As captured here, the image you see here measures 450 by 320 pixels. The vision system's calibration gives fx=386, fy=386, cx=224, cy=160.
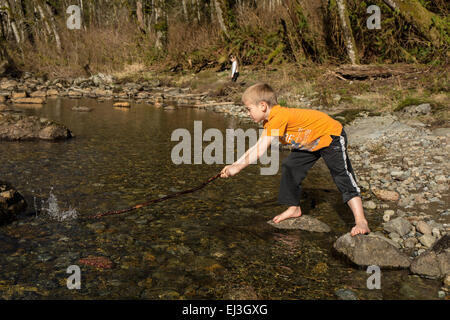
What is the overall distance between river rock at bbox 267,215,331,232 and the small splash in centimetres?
235

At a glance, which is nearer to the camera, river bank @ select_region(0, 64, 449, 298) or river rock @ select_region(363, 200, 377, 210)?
river bank @ select_region(0, 64, 449, 298)

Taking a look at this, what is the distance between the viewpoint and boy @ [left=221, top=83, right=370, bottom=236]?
380 centimetres

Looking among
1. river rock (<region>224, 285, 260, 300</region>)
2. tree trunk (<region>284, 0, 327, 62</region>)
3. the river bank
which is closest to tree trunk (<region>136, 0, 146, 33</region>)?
tree trunk (<region>284, 0, 327, 62</region>)

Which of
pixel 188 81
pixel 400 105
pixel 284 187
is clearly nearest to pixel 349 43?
pixel 400 105

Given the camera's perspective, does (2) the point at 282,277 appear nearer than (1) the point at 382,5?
Yes

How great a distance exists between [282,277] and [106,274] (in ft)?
4.95

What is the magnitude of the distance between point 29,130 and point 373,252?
7942mm

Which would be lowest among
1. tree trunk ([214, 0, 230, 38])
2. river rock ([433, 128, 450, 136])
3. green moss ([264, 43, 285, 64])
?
river rock ([433, 128, 450, 136])

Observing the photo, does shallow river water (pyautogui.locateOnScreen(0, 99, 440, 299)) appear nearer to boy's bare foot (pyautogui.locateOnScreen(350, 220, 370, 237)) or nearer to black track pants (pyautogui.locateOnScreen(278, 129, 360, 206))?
boy's bare foot (pyautogui.locateOnScreen(350, 220, 370, 237))

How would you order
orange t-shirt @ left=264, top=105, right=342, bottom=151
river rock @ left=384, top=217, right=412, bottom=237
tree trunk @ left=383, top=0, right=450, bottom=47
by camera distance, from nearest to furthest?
orange t-shirt @ left=264, top=105, right=342, bottom=151 → river rock @ left=384, top=217, right=412, bottom=237 → tree trunk @ left=383, top=0, right=450, bottom=47

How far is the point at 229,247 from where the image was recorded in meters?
3.87

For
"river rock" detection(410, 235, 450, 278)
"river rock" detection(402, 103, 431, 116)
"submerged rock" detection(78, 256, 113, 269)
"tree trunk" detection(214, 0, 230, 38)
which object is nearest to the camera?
"river rock" detection(410, 235, 450, 278)

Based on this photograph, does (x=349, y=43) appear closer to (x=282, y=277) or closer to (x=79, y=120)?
(x=79, y=120)

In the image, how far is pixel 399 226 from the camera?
13.6 ft
